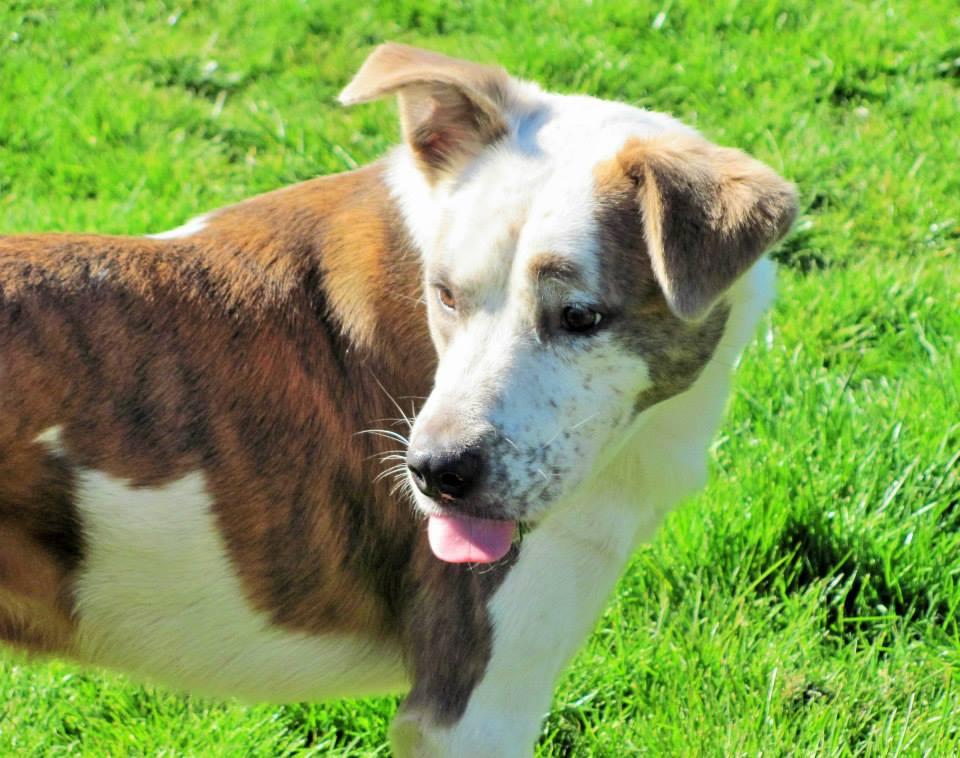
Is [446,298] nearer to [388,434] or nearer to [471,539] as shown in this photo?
→ [388,434]

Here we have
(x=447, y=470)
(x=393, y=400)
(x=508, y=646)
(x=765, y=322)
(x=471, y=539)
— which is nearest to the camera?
(x=447, y=470)

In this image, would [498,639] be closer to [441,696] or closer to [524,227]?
[441,696]

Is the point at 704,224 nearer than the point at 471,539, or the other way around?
the point at 704,224

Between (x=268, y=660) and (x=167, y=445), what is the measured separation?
0.60 metres

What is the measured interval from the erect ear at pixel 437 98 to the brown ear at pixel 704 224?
0.52m

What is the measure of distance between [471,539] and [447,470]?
0.21m

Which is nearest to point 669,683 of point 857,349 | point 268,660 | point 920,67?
point 268,660

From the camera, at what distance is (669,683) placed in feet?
12.5

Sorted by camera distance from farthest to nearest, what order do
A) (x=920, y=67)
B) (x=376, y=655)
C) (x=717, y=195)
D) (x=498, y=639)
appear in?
1. (x=920, y=67)
2. (x=376, y=655)
3. (x=498, y=639)
4. (x=717, y=195)

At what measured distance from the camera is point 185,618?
3.17 m

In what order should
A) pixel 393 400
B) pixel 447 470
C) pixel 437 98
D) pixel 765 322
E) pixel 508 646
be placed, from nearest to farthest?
pixel 447 470 < pixel 508 646 < pixel 393 400 < pixel 437 98 < pixel 765 322

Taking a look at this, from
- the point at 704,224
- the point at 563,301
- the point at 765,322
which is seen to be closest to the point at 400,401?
the point at 563,301

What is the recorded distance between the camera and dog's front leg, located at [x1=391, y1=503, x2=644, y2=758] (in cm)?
310

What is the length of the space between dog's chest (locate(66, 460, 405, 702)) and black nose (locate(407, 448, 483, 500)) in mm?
526
